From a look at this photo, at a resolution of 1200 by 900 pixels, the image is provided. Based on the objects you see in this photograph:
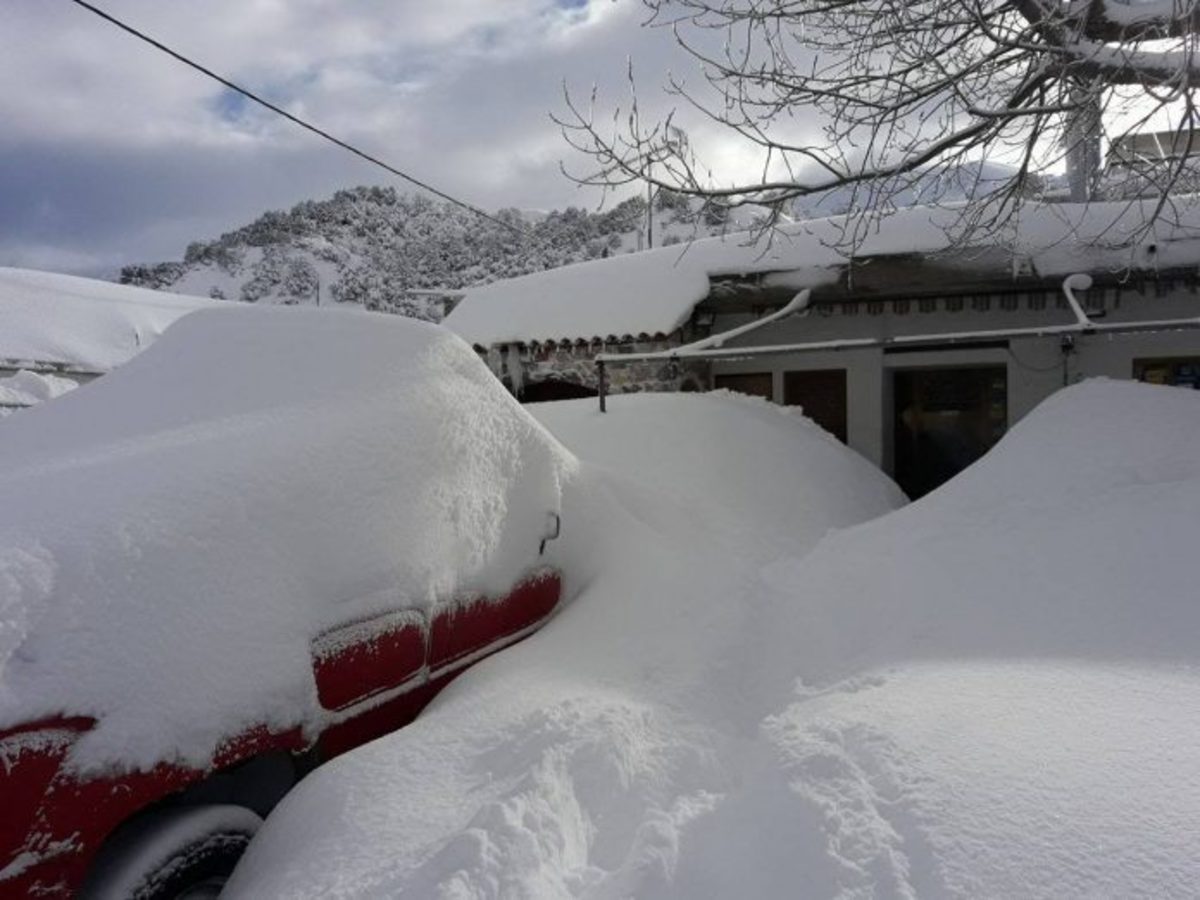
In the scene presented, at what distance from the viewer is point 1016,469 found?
15.8ft

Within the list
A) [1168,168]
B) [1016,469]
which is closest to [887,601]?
[1016,469]

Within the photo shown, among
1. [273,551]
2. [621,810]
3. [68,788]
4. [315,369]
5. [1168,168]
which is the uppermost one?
[1168,168]

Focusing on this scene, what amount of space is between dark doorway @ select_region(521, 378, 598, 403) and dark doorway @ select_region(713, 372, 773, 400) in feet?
5.67

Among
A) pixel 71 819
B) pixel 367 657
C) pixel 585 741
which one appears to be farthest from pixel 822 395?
pixel 71 819

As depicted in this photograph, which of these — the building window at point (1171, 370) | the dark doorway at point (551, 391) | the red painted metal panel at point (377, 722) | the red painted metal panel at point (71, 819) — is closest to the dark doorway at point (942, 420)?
the building window at point (1171, 370)

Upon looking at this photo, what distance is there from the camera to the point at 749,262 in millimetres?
9414

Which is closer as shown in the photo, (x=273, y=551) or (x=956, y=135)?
(x=273, y=551)

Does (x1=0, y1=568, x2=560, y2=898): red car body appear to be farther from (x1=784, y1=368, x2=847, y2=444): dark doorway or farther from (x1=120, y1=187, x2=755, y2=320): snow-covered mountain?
(x1=120, y1=187, x2=755, y2=320): snow-covered mountain

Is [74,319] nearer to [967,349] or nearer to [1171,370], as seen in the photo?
[967,349]

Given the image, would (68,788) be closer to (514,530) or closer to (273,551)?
(273,551)

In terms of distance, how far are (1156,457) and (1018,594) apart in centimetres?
164

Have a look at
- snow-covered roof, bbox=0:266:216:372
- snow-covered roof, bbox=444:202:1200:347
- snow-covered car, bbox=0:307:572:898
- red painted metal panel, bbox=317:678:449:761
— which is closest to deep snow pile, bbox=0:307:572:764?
snow-covered car, bbox=0:307:572:898

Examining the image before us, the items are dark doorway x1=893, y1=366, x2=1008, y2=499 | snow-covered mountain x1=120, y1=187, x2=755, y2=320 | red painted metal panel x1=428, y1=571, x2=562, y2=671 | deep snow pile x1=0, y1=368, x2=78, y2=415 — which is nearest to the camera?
red painted metal panel x1=428, y1=571, x2=562, y2=671

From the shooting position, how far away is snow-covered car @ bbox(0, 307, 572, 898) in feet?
5.93
